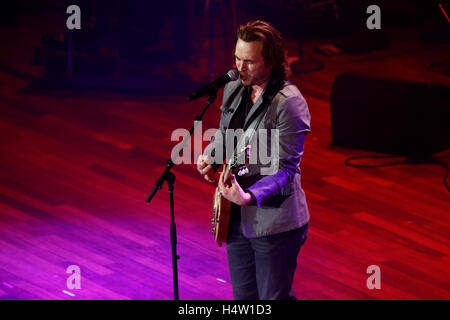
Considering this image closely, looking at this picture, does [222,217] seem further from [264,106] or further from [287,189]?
[264,106]

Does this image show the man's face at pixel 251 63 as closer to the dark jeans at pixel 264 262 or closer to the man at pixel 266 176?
the man at pixel 266 176

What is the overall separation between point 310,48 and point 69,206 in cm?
406

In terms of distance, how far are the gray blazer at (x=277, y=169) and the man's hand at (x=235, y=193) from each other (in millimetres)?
40

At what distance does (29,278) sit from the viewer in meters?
4.39

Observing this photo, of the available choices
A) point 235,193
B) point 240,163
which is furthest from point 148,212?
point 235,193

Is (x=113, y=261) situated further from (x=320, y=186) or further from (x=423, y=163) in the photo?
(x=423, y=163)

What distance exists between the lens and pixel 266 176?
118 inches

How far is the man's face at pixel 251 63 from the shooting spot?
2963 mm

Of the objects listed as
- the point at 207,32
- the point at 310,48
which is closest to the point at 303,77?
the point at 310,48

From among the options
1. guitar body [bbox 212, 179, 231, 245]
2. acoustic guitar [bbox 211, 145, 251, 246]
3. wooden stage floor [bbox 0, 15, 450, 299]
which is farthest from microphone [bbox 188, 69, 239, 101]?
wooden stage floor [bbox 0, 15, 450, 299]

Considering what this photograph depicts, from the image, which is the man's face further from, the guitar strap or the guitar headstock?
the guitar headstock

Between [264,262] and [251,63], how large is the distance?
2.49 ft

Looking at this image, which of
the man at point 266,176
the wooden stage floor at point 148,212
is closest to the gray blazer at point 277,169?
the man at point 266,176

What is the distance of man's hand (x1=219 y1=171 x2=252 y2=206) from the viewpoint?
291 cm
